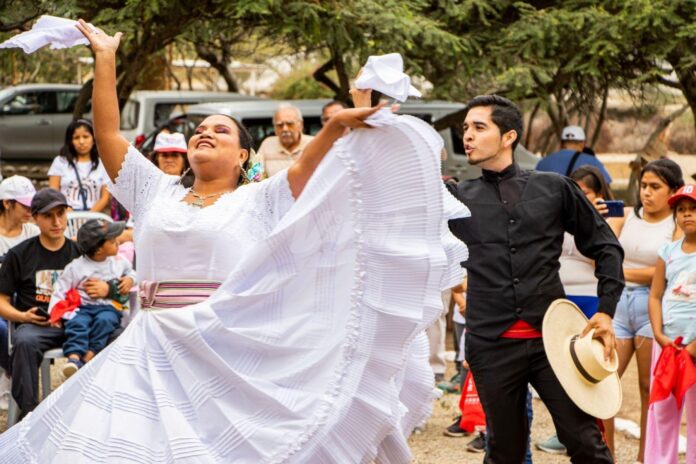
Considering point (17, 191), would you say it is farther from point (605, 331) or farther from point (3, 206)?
point (605, 331)

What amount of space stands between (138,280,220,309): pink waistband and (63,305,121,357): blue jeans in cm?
309

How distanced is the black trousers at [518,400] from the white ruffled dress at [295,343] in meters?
0.96

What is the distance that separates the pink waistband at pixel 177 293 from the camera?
446cm

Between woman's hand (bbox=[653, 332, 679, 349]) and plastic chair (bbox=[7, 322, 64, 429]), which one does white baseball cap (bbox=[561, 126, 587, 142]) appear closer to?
woman's hand (bbox=[653, 332, 679, 349])

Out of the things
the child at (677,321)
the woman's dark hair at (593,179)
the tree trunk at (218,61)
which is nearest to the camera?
the child at (677,321)

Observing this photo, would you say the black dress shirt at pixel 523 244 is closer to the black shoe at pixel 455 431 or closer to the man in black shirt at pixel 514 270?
the man in black shirt at pixel 514 270

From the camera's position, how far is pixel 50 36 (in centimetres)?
460

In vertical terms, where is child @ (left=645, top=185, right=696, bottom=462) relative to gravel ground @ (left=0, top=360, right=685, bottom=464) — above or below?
above

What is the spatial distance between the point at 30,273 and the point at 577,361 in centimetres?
404

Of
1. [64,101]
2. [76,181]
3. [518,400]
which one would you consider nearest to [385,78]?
[518,400]

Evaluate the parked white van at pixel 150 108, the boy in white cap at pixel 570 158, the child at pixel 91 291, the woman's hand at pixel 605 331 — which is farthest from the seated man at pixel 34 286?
the parked white van at pixel 150 108

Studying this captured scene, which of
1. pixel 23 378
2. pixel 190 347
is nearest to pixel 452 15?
pixel 23 378

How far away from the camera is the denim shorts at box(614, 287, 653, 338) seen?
7062 mm

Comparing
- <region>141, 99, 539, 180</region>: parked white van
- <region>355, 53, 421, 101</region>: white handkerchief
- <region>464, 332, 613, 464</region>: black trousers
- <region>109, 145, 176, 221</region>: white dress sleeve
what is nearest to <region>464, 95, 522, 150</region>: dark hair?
<region>464, 332, 613, 464</region>: black trousers
